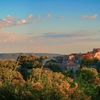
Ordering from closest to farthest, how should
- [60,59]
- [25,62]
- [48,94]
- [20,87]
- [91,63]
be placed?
1. [48,94]
2. [20,87]
3. [25,62]
4. [91,63]
5. [60,59]

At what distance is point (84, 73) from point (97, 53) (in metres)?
66.1

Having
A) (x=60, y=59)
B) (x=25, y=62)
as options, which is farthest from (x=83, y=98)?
(x=60, y=59)

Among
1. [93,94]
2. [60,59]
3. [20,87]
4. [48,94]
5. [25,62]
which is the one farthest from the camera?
[60,59]

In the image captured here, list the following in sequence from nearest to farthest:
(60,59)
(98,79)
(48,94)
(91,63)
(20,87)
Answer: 1. (48,94)
2. (20,87)
3. (98,79)
4. (91,63)
5. (60,59)

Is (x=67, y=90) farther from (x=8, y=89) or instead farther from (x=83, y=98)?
(x=8, y=89)

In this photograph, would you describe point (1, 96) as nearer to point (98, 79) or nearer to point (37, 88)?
point (37, 88)

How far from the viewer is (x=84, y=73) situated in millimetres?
54125

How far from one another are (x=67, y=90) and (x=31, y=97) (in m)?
2.16

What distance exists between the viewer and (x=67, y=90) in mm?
24641

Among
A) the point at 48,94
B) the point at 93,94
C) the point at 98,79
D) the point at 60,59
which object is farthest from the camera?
the point at 60,59

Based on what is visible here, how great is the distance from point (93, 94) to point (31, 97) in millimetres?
6467

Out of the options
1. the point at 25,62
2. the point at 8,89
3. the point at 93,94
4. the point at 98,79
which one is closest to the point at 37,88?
the point at 8,89

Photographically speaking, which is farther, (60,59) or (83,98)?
(60,59)

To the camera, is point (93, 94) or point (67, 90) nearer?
point (67, 90)
